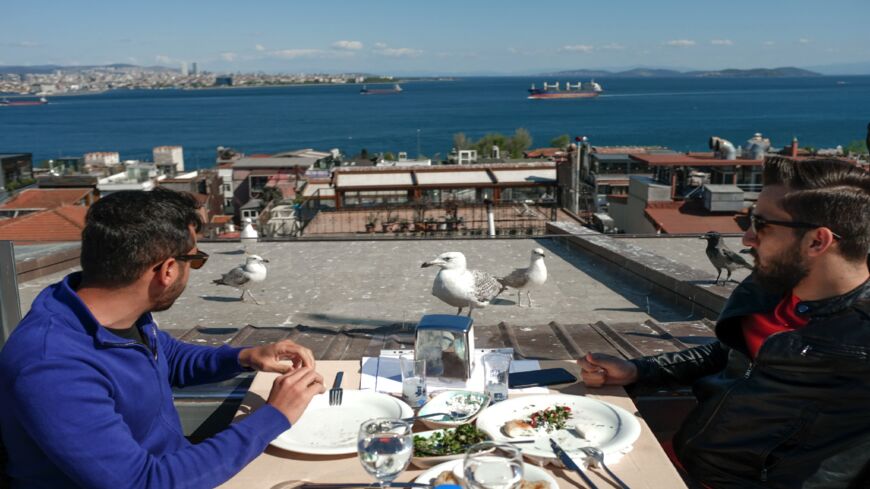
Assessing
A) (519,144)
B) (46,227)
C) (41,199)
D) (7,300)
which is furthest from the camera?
(519,144)

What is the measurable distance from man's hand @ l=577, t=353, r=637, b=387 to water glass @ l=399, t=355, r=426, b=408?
0.56 m

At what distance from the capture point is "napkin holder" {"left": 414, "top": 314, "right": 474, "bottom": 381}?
2.43m

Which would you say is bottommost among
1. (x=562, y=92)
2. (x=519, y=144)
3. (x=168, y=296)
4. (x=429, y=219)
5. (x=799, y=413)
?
(x=519, y=144)

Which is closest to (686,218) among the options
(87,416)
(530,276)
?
(530,276)

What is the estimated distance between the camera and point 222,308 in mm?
7355

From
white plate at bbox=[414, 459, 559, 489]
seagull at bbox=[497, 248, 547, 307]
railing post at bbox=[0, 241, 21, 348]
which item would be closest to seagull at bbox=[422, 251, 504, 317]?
seagull at bbox=[497, 248, 547, 307]

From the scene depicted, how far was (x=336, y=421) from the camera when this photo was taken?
2150 mm

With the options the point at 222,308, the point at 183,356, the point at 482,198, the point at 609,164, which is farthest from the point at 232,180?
the point at 183,356

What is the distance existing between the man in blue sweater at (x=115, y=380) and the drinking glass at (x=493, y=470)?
592 mm

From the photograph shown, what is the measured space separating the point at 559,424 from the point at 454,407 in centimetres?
33

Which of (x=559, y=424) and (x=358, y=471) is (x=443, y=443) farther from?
(x=559, y=424)

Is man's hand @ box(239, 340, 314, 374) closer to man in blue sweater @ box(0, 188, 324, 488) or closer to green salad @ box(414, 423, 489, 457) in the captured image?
man in blue sweater @ box(0, 188, 324, 488)

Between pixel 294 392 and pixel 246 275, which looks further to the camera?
pixel 246 275

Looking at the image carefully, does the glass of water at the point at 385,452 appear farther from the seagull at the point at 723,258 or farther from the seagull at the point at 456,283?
the seagull at the point at 723,258
